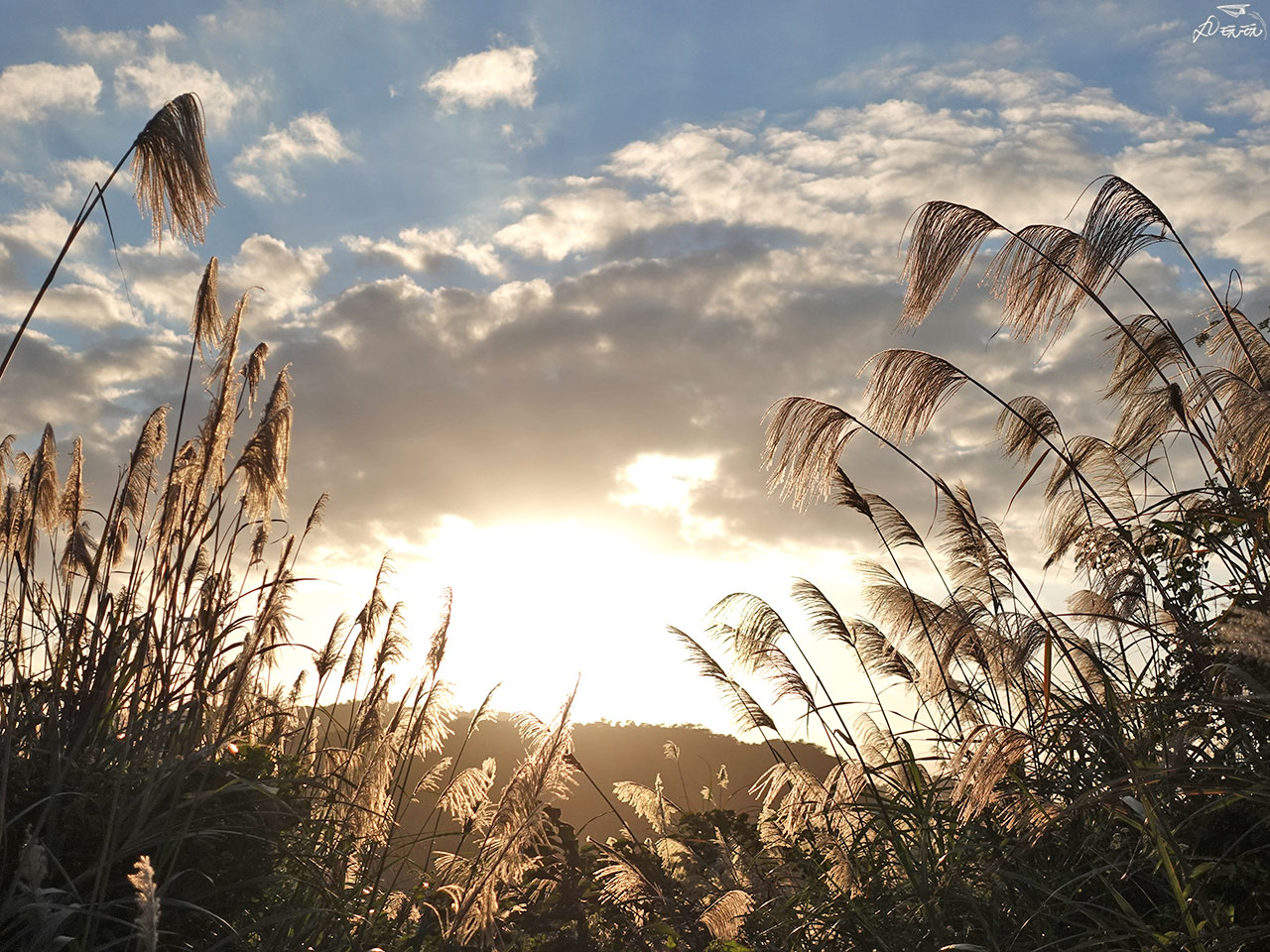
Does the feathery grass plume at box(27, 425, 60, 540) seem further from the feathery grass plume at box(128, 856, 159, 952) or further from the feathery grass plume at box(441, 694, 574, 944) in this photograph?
the feathery grass plume at box(128, 856, 159, 952)

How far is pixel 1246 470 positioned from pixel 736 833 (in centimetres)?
408

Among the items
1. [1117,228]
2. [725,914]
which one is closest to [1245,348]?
[1117,228]

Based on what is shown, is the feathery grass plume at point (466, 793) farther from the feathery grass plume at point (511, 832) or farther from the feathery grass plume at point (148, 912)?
the feathery grass plume at point (148, 912)

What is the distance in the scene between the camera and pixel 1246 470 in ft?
13.7

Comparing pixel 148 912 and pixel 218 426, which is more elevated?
pixel 218 426

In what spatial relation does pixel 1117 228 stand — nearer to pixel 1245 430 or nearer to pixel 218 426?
pixel 1245 430

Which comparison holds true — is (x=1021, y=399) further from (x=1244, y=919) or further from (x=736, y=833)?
(x=736, y=833)

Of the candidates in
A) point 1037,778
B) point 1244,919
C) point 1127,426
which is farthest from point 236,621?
point 1127,426

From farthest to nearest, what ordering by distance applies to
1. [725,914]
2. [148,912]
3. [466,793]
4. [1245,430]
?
[466,793] → [725,914] → [1245,430] → [148,912]

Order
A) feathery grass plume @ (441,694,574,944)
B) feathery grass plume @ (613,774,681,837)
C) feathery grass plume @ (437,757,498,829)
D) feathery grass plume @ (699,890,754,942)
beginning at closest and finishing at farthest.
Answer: feathery grass plume @ (441,694,574,944) < feathery grass plume @ (699,890,754,942) < feathery grass plume @ (437,757,498,829) < feathery grass plume @ (613,774,681,837)

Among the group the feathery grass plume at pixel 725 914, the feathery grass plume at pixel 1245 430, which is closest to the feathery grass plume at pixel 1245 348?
the feathery grass plume at pixel 1245 430

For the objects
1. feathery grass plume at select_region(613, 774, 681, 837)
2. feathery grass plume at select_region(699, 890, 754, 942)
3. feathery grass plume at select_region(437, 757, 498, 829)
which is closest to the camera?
feathery grass plume at select_region(699, 890, 754, 942)

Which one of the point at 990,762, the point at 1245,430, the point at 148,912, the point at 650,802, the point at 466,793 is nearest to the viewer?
the point at 148,912

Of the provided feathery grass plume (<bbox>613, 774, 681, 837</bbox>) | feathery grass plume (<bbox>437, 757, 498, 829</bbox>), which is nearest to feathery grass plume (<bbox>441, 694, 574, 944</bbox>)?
feathery grass plume (<bbox>437, 757, 498, 829</bbox>)
